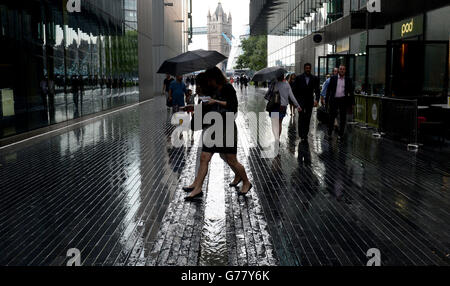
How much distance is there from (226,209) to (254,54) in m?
103

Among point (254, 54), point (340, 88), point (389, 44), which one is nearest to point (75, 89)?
point (340, 88)

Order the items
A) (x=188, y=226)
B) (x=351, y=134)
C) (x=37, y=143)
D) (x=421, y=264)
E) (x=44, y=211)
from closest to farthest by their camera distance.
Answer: (x=421, y=264), (x=188, y=226), (x=44, y=211), (x=37, y=143), (x=351, y=134)

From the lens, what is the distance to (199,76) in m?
6.63

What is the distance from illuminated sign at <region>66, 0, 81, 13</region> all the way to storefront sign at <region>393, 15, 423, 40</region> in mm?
11402

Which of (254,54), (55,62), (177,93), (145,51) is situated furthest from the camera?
(254,54)

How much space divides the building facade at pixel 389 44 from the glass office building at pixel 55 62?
9543 mm

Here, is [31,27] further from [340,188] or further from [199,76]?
[340,188]

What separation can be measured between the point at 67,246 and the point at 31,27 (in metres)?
11.3

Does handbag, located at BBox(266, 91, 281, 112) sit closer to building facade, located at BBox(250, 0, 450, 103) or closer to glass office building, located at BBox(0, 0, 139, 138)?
building facade, located at BBox(250, 0, 450, 103)

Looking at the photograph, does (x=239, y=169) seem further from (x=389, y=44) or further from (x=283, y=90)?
(x=389, y=44)

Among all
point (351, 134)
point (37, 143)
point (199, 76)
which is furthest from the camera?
point (351, 134)

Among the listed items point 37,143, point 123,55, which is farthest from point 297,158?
point 123,55

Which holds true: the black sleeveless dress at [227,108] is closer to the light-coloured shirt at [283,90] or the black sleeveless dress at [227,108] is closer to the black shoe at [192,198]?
the black shoe at [192,198]

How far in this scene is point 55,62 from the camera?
16469mm
